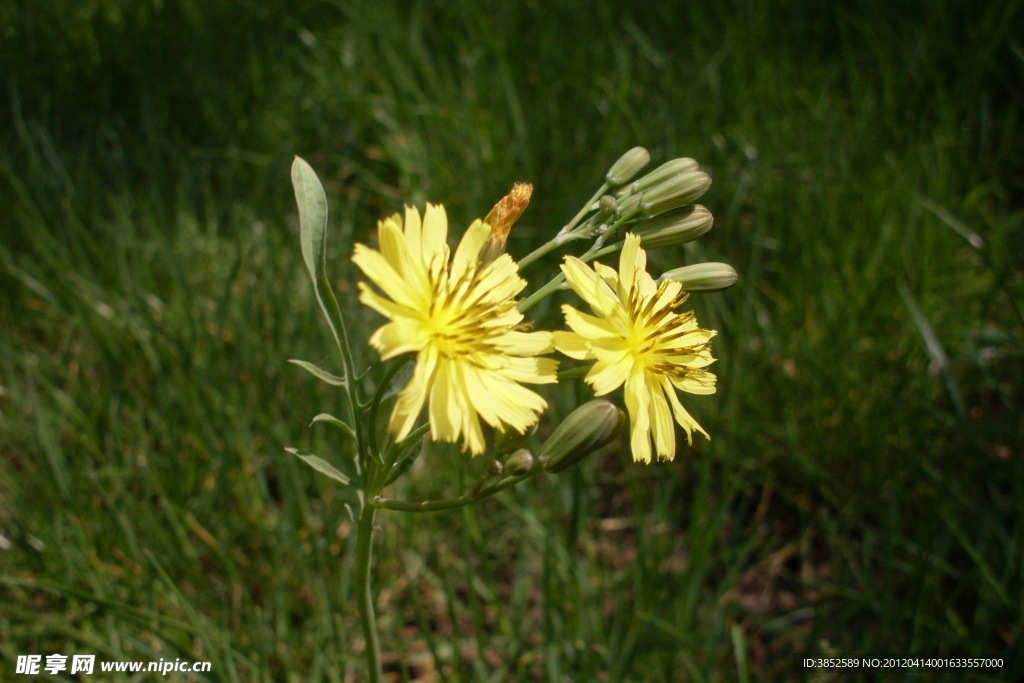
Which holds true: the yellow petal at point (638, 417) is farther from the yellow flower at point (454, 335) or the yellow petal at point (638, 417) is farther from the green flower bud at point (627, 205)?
the green flower bud at point (627, 205)

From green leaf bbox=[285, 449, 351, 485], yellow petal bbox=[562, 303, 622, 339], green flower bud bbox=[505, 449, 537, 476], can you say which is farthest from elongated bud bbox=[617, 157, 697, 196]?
green leaf bbox=[285, 449, 351, 485]

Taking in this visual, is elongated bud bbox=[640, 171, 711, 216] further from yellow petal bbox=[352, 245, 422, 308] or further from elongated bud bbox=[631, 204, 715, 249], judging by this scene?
yellow petal bbox=[352, 245, 422, 308]

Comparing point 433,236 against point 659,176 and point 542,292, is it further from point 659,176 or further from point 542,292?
point 659,176

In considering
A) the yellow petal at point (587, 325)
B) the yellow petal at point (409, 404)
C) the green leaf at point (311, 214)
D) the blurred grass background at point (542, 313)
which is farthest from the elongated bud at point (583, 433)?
the blurred grass background at point (542, 313)

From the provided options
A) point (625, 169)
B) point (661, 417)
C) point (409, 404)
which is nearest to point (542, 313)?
point (625, 169)

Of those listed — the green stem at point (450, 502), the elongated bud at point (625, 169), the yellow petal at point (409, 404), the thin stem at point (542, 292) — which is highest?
the elongated bud at point (625, 169)

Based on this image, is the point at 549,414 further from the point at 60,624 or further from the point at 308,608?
the point at 60,624

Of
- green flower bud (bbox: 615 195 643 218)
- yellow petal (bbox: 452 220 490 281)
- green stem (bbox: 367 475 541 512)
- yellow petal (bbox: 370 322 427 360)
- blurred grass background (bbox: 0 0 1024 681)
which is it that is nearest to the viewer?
yellow petal (bbox: 370 322 427 360)
